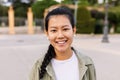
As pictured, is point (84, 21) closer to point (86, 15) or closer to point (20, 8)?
point (86, 15)

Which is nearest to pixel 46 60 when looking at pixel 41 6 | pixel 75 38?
pixel 75 38

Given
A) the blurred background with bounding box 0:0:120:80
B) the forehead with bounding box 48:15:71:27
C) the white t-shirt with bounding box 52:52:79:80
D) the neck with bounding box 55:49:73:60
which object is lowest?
the blurred background with bounding box 0:0:120:80

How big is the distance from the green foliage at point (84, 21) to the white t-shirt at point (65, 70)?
117 ft

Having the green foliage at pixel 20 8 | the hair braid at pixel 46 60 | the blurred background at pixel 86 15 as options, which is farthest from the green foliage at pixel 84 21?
the hair braid at pixel 46 60

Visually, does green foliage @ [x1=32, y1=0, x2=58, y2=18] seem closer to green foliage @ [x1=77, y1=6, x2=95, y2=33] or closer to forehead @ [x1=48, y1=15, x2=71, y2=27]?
green foliage @ [x1=77, y1=6, x2=95, y2=33]

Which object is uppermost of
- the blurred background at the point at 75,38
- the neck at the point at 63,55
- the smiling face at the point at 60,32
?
the smiling face at the point at 60,32

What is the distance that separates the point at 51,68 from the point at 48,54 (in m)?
0.11

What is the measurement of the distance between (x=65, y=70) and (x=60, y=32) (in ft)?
0.84

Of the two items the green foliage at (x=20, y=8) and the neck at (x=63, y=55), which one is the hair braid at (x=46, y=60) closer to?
the neck at (x=63, y=55)

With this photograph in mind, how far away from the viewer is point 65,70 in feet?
8.52

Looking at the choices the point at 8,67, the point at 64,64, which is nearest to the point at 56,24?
the point at 64,64

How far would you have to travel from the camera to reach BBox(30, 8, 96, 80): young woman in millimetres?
2547

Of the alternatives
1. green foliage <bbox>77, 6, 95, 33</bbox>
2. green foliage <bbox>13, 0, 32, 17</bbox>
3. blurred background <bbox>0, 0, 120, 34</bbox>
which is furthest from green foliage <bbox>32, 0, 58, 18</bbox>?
green foliage <bbox>77, 6, 95, 33</bbox>

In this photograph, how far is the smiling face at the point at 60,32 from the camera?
2531 mm
